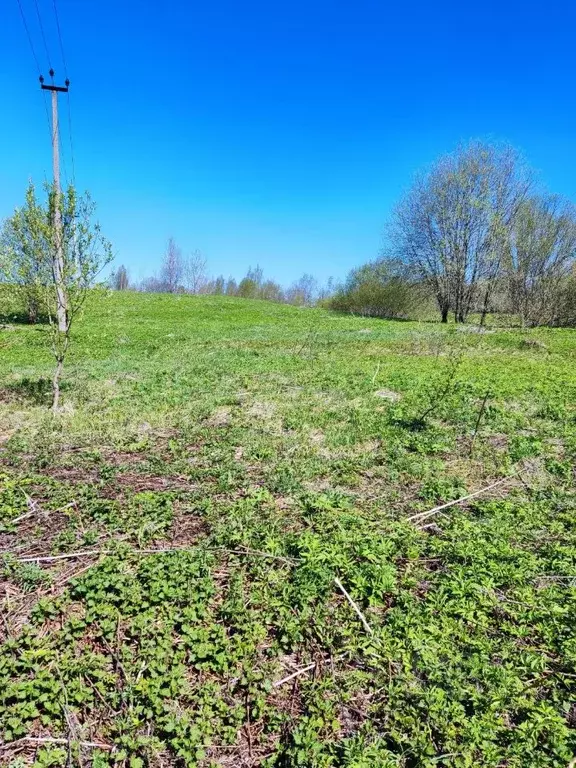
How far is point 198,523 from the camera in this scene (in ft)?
13.5

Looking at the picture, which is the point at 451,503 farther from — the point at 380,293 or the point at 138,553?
the point at 380,293

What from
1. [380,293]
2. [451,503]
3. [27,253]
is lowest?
[451,503]

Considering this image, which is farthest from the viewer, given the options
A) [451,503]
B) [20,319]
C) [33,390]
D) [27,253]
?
[20,319]

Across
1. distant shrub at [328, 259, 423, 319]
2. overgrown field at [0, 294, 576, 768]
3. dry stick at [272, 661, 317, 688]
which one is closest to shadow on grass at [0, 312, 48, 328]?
overgrown field at [0, 294, 576, 768]

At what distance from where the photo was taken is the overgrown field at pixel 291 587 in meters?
2.38

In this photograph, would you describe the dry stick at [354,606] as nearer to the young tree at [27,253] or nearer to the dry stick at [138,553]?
the dry stick at [138,553]

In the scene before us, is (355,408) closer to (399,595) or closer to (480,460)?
(480,460)

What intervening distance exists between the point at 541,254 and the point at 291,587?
2704cm

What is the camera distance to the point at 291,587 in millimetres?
3273

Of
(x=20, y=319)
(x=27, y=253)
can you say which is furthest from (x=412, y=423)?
(x=20, y=319)


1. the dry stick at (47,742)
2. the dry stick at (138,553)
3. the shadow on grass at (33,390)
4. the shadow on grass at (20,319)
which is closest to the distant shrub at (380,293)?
the shadow on grass at (20,319)

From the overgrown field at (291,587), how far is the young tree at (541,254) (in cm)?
2079

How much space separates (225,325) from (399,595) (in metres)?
18.5

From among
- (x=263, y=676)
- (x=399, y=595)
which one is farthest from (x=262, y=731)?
(x=399, y=595)
